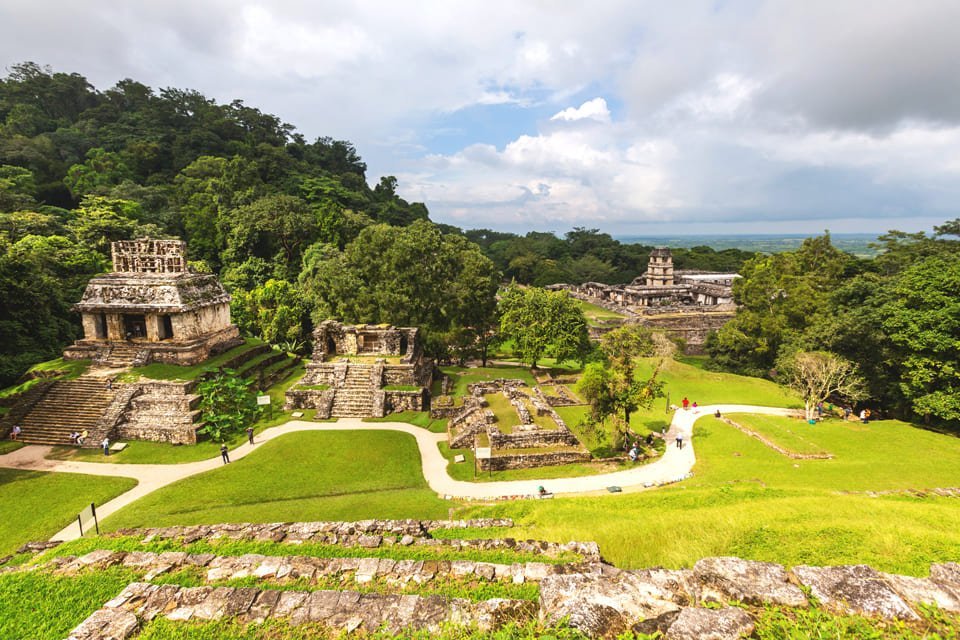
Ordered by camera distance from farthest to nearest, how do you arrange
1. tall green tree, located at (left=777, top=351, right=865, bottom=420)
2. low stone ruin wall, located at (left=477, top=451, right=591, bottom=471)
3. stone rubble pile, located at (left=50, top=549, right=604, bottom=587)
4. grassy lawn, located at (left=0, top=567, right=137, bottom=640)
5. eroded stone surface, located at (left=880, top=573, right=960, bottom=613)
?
tall green tree, located at (left=777, top=351, right=865, bottom=420) → low stone ruin wall, located at (left=477, top=451, right=591, bottom=471) → stone rubble pile, located at (left=50, top=549, right=604, bottom=587) → grassy lawn, located at (left=0, top=567, right=137, bottom=640) → eroded stone surface, located at (left=880, top=573, right=960, bottom=613)

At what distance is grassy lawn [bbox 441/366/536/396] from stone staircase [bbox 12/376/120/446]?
1609 centimetres

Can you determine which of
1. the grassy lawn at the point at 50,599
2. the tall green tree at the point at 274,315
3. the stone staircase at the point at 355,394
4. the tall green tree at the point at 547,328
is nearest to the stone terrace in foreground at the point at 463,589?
the grassy lawn at the point at 50,599

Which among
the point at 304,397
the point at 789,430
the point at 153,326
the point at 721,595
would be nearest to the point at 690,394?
the point at 789,430

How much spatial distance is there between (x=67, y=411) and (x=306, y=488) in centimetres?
1283

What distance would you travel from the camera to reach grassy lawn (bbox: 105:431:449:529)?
1210 centimetres

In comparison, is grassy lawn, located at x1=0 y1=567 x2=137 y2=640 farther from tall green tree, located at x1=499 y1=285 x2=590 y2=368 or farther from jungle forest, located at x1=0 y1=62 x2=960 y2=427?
tall green tree, located at x1=499 y1=285 x2=590 y2=368

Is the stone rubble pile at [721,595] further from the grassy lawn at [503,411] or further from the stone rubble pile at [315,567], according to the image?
the grassy lawn at [503,411]

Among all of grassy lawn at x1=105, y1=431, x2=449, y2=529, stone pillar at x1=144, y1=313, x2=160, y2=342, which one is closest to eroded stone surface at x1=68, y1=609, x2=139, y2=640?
grassy lawn at x1=105, y1=431, x2=449, y2=529

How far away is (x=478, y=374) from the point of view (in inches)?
1112

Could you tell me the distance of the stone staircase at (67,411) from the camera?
17.4m

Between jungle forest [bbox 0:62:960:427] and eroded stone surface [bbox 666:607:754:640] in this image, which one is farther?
jungle forest [bbox 0:62:960:427]

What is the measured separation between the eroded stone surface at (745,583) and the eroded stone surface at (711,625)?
1.92ft

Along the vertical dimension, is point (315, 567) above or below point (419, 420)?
above

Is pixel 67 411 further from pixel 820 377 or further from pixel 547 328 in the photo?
pixel 820 377
